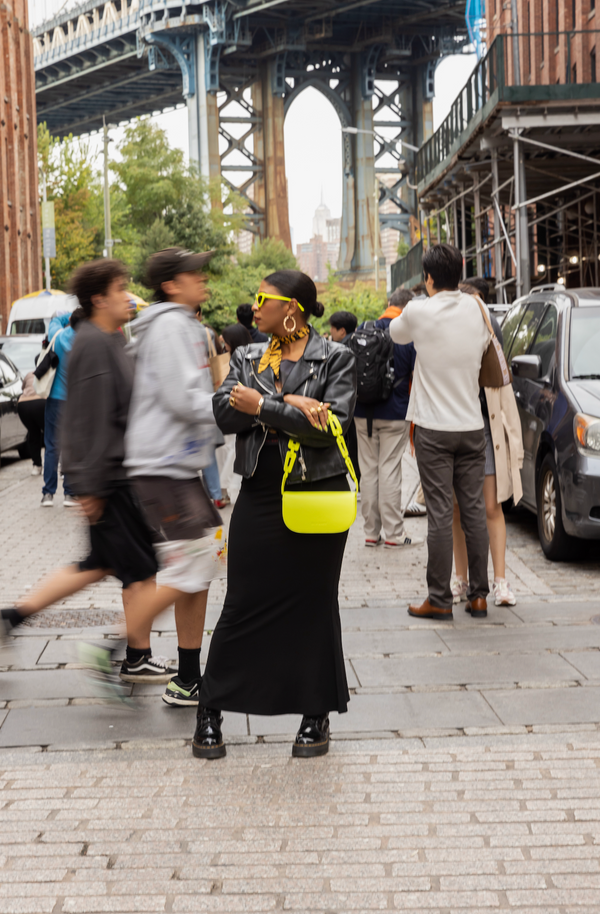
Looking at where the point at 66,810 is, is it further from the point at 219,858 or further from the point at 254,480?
the point at 254,480

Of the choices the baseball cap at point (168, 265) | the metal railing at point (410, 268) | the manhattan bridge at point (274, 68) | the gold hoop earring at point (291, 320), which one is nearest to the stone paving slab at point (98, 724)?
the gold hoop earring at point (291, 320)

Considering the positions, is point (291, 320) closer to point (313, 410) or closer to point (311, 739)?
point (313, 410)

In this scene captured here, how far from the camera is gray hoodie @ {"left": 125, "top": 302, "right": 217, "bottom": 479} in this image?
438 centimetres

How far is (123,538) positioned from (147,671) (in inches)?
29.9

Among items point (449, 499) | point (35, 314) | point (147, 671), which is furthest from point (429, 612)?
point (35, 314)

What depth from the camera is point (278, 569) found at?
419cm

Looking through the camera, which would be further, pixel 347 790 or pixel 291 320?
pixel 291 320

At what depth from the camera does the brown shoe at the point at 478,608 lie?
6.39 meters

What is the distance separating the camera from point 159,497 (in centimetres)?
446

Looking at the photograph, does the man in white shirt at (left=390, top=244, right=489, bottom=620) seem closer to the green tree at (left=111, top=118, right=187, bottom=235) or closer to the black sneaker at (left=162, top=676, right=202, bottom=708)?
the black sneaker at (left=162, top=676, right=202, bottom=708)

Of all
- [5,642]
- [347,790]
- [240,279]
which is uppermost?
[240,279]

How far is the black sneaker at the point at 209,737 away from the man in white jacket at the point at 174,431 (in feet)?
1.67

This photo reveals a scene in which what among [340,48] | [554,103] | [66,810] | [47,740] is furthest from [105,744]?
[340,48]

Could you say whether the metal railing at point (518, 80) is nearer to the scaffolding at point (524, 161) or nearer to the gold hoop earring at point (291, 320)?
the scaffolding at point (524, 161)
